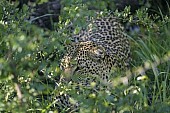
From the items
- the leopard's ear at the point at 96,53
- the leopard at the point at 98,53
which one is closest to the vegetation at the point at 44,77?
the leopard at the point at 98,53

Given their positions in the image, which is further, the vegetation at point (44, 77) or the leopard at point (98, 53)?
the leopard at point (98, 53)

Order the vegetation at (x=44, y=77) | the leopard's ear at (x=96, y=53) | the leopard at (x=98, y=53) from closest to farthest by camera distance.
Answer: the vegetation at (x=44, y=77) → the leopard at (x=98, y=53) → the leopard's ear at (x=96, y=53)

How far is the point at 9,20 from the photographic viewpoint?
372 centimetres

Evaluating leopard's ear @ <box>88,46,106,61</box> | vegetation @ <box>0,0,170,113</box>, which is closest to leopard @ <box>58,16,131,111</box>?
leopard's ear @ <box>88,46,106,61</box>

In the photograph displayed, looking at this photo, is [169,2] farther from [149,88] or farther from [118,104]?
[118,104]

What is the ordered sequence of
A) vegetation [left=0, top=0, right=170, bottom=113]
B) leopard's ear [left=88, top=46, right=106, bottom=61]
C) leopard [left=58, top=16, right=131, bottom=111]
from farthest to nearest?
leopard's ear [left=88, top=46, right=106, bottom=61] < leopard [left=58, top=16, right=131, bottom=111] < vegetation [left=0, top=0, right=170, bottom=113]

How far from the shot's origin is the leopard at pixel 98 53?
3779mm

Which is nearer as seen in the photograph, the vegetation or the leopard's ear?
the vegetation

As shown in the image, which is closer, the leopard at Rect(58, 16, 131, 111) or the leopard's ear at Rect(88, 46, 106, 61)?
the leopard at Rect(58, 16, 131, 111)

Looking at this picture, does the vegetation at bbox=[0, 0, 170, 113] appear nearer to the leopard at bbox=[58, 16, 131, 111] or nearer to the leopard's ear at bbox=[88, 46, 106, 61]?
the leopard at bbox=[58, 16, 131, 111]

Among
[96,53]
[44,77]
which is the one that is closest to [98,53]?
[96,53]

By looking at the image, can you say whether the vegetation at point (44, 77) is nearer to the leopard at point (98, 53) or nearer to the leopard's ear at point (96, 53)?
the leopard at point (98, 53)

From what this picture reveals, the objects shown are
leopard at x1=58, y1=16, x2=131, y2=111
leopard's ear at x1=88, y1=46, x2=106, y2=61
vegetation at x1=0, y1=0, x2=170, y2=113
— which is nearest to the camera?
vegetation at x1=0, y1=0, x2=170, y2=113

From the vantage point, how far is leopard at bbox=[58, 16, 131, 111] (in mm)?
3779
